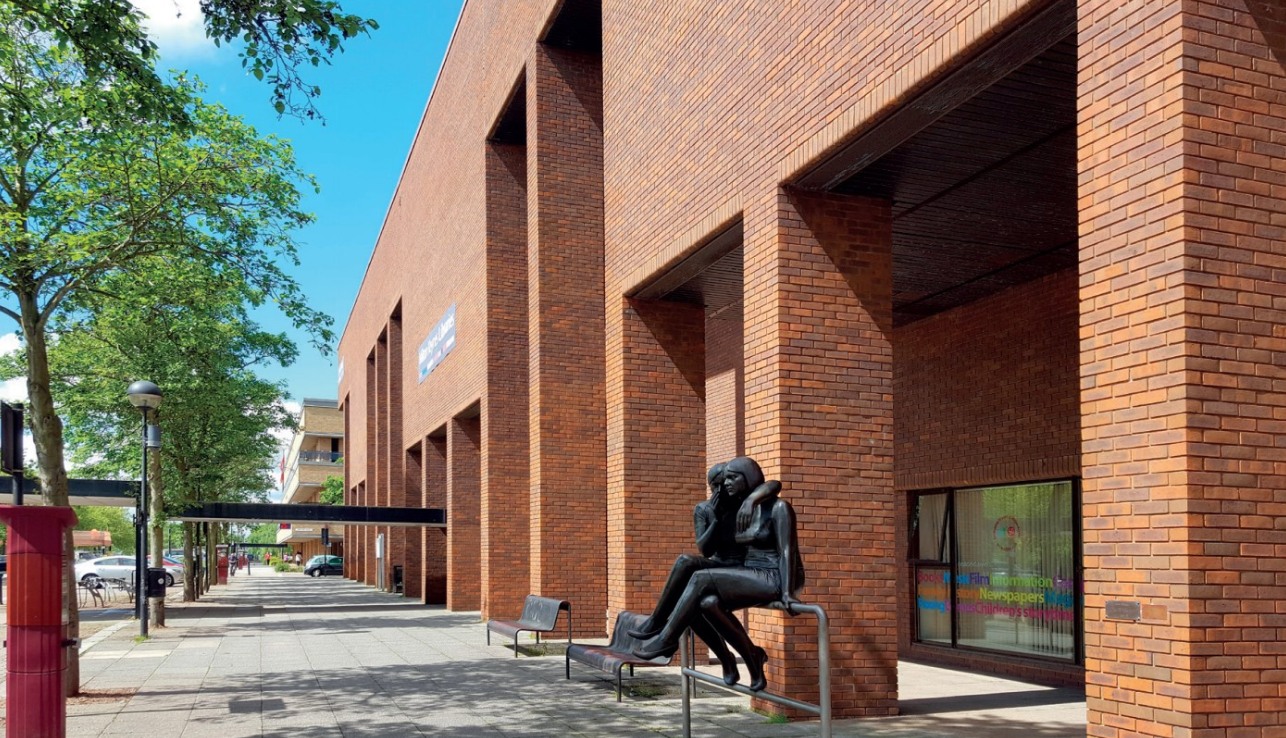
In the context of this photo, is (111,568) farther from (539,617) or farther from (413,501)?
(539,617)

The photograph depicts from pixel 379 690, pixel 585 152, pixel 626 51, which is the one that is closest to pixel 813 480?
pixel 379 690

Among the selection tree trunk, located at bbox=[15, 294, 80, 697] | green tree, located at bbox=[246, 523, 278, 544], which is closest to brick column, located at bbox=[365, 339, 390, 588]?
tree trunk, located at bbox=[15, 294, 80, 697]

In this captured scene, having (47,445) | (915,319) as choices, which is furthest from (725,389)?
(47,445)

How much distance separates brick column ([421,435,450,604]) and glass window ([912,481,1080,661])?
A: 18065 mm

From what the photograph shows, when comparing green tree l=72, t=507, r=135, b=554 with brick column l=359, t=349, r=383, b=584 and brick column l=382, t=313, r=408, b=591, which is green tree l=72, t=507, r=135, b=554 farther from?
brick column l=382, t=313, r=408, b=591

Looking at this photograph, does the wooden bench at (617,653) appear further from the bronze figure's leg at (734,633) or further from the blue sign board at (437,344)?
the blue sign board at (437,344)

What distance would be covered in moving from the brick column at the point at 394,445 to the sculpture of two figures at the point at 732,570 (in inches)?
1255

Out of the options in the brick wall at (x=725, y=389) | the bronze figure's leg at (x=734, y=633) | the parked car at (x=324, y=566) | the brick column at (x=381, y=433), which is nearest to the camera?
the bronze figure's leg at (x=734, y=633)

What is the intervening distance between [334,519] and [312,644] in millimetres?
15579

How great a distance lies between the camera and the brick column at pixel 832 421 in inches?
369

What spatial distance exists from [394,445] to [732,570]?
33.8 meters

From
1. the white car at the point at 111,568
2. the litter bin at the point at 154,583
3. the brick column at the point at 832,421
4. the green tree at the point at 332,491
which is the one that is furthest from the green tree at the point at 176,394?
the green tree at the point at 332,491

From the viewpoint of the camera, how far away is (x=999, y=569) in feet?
46.4

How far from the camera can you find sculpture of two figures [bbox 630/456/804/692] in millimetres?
7164
